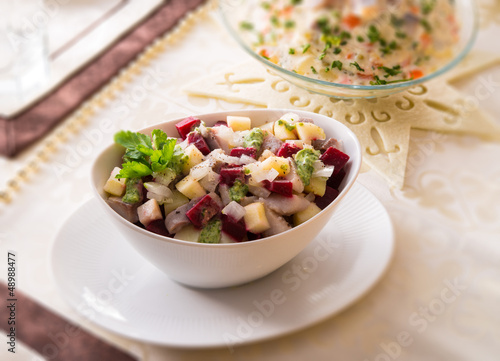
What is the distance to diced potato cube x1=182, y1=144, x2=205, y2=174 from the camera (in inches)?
25.5

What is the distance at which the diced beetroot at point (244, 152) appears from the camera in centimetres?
67

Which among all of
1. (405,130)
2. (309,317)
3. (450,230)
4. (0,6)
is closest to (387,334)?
(309,317)

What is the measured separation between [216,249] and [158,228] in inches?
3.2

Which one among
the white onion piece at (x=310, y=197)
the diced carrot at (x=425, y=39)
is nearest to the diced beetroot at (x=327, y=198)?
the white onion piece at (x=310, y=197)

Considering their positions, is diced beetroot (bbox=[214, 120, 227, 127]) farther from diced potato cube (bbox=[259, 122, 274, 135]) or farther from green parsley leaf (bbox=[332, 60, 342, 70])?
green parsley leaf (bbox=[332, 60, 342, 70])

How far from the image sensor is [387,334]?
0.65 m

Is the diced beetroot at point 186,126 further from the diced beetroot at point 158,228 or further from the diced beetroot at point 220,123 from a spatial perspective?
the diced beetroot at point 158,228

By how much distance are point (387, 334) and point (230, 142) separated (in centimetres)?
30

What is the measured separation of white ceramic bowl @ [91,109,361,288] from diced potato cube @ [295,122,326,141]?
1.3 inches

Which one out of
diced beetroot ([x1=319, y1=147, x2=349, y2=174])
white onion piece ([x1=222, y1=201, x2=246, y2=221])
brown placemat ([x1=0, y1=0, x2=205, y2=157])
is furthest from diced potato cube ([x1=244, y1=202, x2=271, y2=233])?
brown placemat ([x1=0, y1=0, x2=205, y2=157])

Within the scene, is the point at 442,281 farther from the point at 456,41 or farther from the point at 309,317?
the point at 456,41

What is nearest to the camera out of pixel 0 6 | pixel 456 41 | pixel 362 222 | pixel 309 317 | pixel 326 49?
pixel 309 317

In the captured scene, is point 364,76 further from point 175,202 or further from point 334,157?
point 175,202

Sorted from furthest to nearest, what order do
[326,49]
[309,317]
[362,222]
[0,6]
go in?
[0,6], [326,49], [362,222], [309,317]
